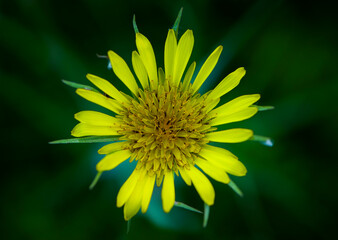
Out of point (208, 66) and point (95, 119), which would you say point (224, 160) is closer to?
point (208, 66)

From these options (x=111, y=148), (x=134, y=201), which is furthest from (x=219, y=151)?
(x=111, y=148)

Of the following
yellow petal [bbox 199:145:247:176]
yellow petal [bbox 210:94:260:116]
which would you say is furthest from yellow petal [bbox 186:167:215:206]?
yellow petal [bbox 210:94:260:116]

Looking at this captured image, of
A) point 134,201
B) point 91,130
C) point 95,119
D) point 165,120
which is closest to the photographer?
point 134,201

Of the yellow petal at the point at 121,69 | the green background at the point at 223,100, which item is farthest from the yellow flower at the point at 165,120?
the green background at the point at 223,100

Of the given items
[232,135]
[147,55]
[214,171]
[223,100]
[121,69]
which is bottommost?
[214,171]

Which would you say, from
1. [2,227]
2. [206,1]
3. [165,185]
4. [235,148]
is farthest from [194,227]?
[206,1]

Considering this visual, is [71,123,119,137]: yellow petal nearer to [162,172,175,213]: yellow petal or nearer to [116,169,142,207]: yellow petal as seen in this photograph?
[116,169,142,207]: yellow petal
